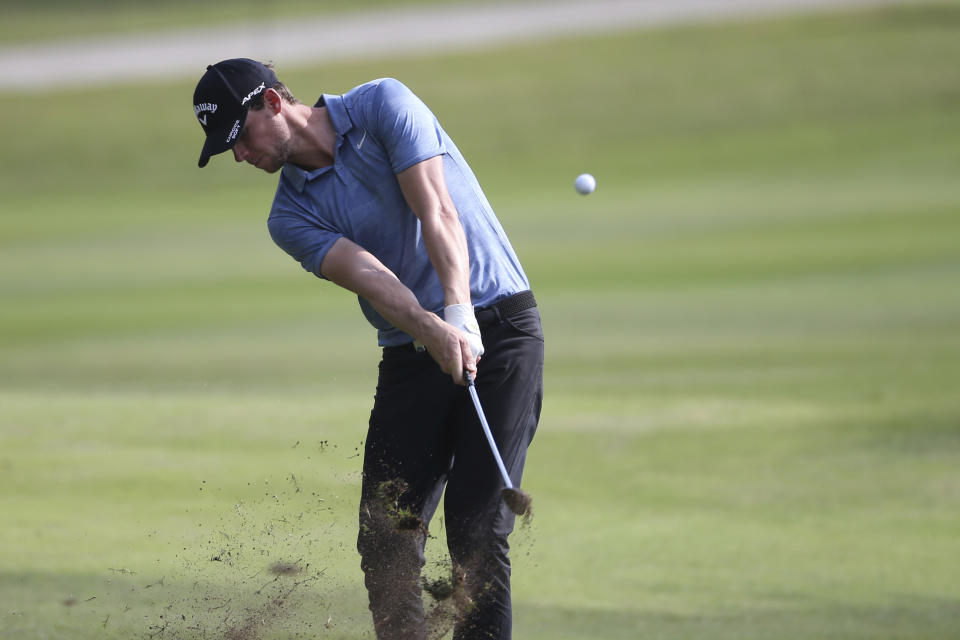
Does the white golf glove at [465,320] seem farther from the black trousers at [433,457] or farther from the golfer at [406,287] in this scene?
the black trousers at [433,457]

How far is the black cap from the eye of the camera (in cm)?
439

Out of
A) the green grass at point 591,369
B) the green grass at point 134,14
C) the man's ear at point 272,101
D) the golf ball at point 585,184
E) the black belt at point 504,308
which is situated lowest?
the green grass at point 591,369

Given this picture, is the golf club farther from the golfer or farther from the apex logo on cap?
the apex logo on cap

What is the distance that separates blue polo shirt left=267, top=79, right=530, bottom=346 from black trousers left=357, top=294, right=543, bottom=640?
0.16 meters

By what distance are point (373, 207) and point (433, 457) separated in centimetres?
87

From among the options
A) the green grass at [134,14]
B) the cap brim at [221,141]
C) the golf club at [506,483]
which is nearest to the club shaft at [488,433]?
the golf club at [506,483]

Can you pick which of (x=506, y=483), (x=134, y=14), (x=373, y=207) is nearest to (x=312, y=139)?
(x=373, y=207)

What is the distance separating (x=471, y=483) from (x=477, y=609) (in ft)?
1.34

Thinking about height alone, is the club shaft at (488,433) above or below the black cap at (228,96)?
below

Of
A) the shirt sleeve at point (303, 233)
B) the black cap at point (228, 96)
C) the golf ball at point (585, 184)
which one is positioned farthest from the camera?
the golf ball at point (585, 184)

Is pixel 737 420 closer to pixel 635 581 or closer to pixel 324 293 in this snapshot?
pixel 635 581

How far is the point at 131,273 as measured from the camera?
20.1m

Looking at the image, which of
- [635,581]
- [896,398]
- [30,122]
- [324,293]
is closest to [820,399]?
[896,398]

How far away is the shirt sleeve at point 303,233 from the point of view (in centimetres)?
450
